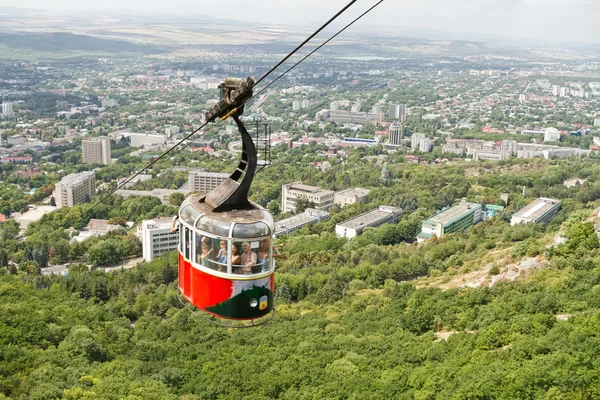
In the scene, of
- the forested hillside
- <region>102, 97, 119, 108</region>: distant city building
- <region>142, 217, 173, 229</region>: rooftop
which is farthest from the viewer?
<region>102, 97, 119, 108</region>: distant city building

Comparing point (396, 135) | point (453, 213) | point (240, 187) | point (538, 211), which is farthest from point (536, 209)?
point (396, 135)

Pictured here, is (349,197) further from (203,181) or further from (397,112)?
(397,112)

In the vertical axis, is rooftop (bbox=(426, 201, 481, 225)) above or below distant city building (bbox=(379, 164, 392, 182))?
above

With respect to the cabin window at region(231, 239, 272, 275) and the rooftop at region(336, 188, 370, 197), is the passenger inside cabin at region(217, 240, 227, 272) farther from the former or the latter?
the rooftop at region(336, 188, 370, 197)

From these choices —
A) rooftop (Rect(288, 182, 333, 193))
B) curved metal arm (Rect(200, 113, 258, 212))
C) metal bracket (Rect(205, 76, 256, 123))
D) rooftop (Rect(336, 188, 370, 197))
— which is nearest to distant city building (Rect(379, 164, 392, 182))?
rooftop (Rect(336, 188, 370, 197))

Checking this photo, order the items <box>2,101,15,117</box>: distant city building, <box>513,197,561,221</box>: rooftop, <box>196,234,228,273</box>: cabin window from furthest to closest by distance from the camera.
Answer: <box>2,101,15,117</box>: distant city building, <box>513,197,561,221</box>: rooftop, <box>196,234,228,273</box>: cabin window

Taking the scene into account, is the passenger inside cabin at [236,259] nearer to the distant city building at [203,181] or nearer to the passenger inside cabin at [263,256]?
the passenger inside cabin at [263,256]

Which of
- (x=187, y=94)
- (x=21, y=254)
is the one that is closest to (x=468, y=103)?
(x=187, y=94)

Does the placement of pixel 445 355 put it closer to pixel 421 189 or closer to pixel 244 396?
pixel 244 396
